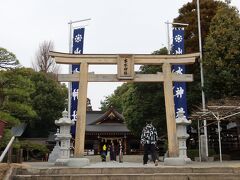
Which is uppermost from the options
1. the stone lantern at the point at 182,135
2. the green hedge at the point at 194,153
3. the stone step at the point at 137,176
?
the stone lantern at the point at 182,135

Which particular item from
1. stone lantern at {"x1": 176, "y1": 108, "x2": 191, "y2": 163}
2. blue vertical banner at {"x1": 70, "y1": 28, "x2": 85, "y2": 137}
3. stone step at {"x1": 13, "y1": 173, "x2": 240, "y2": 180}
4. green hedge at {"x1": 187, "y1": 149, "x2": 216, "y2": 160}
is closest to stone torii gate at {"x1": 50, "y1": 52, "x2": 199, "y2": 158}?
stone lantern at {"x1": 176, "y1": 108, "x2": 191, "y2": 163}

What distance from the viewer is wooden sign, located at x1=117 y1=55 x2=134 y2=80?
15.1 m

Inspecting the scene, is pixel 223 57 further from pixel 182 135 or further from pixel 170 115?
pixel 170 115

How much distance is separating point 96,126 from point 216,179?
3281 cm

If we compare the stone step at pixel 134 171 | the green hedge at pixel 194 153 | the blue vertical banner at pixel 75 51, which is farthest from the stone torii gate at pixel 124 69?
the green hedge at pixel 194 153

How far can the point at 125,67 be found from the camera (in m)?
15.2

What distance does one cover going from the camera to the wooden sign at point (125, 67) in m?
15.1

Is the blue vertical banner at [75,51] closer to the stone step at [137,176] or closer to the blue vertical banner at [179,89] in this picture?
the blue vertical banner at [179,89]

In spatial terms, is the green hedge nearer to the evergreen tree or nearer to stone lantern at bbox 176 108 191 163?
the evergreen tree

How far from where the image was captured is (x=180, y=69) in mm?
20281

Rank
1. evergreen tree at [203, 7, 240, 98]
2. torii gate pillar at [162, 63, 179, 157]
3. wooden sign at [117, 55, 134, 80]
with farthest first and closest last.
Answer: evergreen tree at [203, 7, 240, 98]
wooden sign at [117, 55, 134, 80]
torii gate pillar at [162, 63, 179, 157]

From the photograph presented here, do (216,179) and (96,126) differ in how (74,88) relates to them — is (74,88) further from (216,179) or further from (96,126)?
(96,126)

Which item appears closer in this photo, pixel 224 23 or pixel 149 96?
pixel 224 23

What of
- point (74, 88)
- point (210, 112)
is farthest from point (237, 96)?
point (74, 88)
